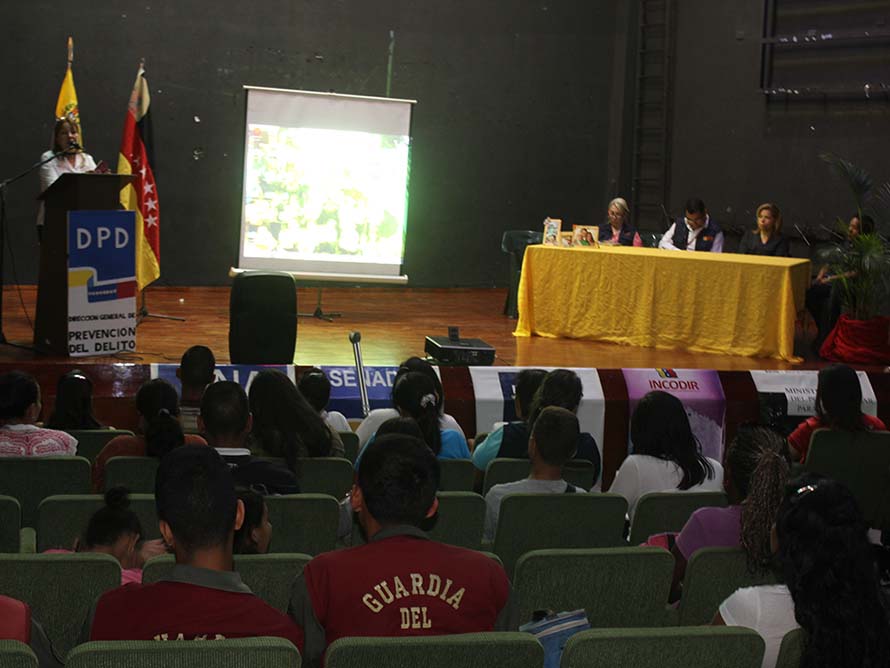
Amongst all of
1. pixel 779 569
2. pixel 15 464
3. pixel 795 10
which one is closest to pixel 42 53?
pixel 795 10

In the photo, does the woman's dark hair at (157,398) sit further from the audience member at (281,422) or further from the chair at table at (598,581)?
the chair at table at (598,581)

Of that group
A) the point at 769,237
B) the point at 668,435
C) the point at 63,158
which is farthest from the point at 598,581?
the point at 769,237

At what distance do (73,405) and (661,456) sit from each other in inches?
87.0

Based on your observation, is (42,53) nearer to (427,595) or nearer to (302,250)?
(302,250)

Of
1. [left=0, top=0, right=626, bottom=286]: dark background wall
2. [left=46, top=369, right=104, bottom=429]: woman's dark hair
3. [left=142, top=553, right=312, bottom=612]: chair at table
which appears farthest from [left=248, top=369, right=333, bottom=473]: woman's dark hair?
[left=0, top=0, right=626, bottom=286]: dark background wall

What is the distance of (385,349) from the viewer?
28.3 ft

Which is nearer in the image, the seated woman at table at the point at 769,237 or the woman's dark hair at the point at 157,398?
the woman's dark hair at the point at 157,398

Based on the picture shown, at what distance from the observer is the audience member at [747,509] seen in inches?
112

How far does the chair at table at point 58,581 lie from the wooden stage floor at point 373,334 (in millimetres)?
4413

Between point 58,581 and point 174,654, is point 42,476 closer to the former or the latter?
point 58,581

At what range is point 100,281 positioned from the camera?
7.05m

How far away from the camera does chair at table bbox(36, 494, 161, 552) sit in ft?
10.6

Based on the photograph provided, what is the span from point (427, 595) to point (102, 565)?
0.77 metres

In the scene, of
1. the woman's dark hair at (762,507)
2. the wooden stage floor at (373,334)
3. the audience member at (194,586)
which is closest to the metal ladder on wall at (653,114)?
the wooden stage floor at (373,334)
